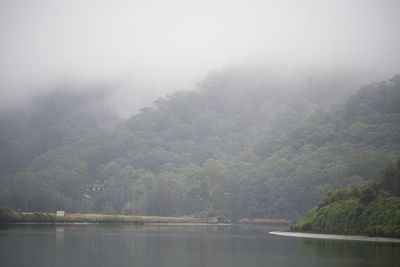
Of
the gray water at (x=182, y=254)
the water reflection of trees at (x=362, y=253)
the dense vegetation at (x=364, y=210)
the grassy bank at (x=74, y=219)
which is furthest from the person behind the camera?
the grassy bank at (x=74, y=219)

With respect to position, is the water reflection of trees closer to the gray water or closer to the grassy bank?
the gray water

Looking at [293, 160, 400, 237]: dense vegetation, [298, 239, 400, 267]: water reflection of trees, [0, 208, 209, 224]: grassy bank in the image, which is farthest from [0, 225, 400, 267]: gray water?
[0, 208, 209, 224]: grassy bank

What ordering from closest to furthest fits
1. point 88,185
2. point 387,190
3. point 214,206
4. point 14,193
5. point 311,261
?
point 311,261, point 387,190, point 14,193, point 214,206, point 88,185

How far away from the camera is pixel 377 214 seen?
7475 cm

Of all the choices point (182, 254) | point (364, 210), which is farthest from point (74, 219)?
point (182, 254)

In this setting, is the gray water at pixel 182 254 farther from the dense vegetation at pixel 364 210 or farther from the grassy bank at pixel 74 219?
the grassy bank at pixel 74 219

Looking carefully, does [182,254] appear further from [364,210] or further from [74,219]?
[74,219]

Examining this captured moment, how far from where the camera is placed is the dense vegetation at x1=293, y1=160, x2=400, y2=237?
72625mm

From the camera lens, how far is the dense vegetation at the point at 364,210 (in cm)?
7262

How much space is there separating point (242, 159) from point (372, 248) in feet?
436

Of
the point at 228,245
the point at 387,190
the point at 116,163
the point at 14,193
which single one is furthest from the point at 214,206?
the point at 228,245

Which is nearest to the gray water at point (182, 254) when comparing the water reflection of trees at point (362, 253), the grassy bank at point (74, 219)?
the water reflection of trees at point (362, 253)

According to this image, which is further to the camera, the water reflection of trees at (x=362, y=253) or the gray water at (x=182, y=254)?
the water reflection of trees at (x=362, y=253)

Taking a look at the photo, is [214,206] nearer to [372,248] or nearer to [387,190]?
[387,190]
